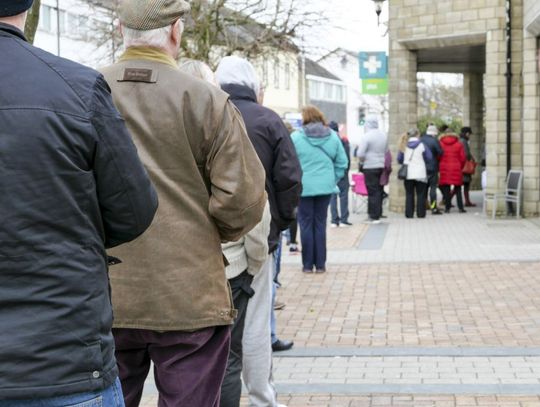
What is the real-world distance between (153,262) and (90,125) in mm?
1058

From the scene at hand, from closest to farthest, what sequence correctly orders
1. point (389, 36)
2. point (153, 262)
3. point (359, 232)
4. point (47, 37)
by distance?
point (153, 262), point (359, 232), point (389, 36), point (47, 37)

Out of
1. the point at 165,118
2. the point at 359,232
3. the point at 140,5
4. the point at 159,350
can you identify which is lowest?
the point at 359,232

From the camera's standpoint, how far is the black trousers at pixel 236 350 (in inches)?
158

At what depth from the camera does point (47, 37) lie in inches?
1906

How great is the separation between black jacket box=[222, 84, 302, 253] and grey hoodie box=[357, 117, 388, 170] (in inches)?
458

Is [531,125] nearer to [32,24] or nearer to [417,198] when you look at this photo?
[417,198]

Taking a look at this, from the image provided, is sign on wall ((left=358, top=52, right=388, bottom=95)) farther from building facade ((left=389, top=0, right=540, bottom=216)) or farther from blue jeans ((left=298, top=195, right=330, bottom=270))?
blue jeans ((left=298, top=195, right=330, bottom=270))

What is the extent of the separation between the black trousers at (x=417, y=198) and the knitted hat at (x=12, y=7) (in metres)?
16.9

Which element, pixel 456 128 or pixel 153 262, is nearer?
pixel 153 262

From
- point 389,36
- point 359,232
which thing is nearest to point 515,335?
point 359,232

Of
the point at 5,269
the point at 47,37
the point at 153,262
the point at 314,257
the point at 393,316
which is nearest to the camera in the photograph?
the point at 5,269

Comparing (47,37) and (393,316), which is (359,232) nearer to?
(393,316)

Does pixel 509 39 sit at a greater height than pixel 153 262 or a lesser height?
greater

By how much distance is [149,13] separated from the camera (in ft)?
11.1
